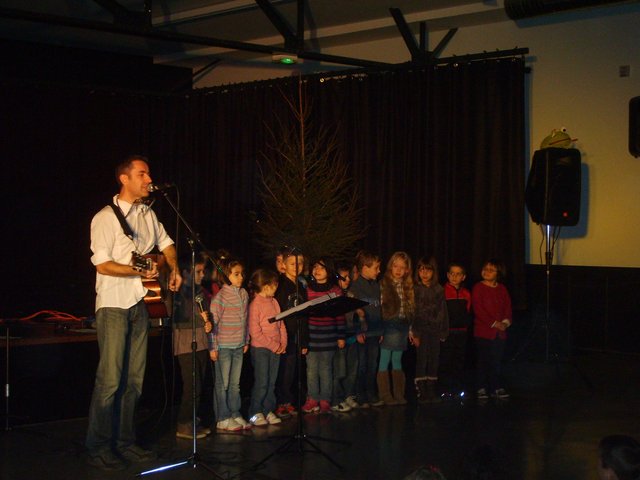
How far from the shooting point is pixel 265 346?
6.81 metres

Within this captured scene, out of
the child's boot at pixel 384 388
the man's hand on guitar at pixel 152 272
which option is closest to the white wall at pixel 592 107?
the child's boot at pixel 384 388

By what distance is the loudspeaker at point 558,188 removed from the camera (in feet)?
28.9


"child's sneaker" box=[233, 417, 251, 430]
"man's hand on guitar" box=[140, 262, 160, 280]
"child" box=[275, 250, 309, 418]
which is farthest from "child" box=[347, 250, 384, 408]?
"man's hand on guitar" box=[140, 262, 160, 280]

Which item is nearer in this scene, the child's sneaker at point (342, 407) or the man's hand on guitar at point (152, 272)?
the man's hand on guitar at point (152, 272)

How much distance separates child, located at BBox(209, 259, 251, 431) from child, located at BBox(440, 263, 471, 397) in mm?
2462

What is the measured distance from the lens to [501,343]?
818 centimetres

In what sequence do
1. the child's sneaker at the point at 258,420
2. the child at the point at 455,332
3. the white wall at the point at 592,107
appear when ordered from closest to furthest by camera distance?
the child's sneaker at the point at 258,420 → the child at the point at 455,332 → the white wall at the point at 592,107

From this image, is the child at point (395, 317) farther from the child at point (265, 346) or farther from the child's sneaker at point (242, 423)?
the child's sneaker at point (242, 423)

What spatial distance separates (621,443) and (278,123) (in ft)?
30.5

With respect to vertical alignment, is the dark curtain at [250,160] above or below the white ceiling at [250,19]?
below

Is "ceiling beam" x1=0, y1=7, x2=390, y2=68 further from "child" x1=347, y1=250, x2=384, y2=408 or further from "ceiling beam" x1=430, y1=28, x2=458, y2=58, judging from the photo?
"child" x1=347, y1=250, x2=384, y2=408

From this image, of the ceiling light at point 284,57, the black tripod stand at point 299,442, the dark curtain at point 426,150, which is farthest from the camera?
the dark curtain at point 426,150

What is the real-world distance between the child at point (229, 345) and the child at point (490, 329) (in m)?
2.63

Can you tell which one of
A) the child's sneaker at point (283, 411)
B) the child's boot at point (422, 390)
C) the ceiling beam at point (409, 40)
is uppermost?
the ceiling beam at point (409, 40)
